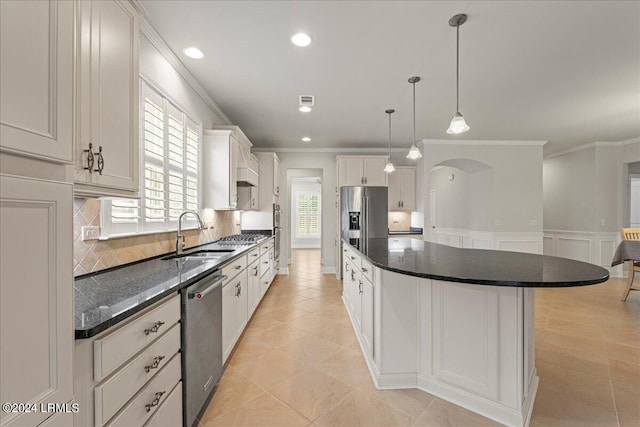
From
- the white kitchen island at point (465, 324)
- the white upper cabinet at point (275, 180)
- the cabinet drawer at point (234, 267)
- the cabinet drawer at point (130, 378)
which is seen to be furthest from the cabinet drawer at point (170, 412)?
the white upper cabinet at point (275, 180)

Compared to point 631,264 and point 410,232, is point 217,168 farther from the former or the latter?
point 631,264

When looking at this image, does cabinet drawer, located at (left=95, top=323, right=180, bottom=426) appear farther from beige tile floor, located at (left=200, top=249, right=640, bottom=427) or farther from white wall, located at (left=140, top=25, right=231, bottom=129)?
white wall, located at (left=140, top=25, right=231, bottom=129)

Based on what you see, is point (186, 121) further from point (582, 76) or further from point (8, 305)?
point (582, 76)

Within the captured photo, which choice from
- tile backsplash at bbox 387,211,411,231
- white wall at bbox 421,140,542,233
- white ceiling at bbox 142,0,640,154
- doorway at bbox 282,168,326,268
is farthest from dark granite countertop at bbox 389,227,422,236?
doorway at bbox 282,168,326,268

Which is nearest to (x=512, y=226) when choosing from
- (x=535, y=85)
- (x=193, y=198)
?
(x=535, y=85)

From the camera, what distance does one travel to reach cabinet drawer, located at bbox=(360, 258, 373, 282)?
2.30 m

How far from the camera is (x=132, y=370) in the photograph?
1.15 meters

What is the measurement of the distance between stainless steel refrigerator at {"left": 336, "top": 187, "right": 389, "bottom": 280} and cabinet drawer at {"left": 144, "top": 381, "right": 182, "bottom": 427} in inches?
163

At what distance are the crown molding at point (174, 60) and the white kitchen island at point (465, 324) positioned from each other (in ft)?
7.75

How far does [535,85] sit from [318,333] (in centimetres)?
369

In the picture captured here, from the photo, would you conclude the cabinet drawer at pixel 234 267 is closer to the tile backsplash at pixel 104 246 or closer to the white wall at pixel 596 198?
the tile backsplash at pixel 104 246

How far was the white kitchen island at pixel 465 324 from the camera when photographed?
5.27 ft

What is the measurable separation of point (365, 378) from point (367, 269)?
→ 0.83 m

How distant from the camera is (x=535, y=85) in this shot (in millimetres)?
3211
